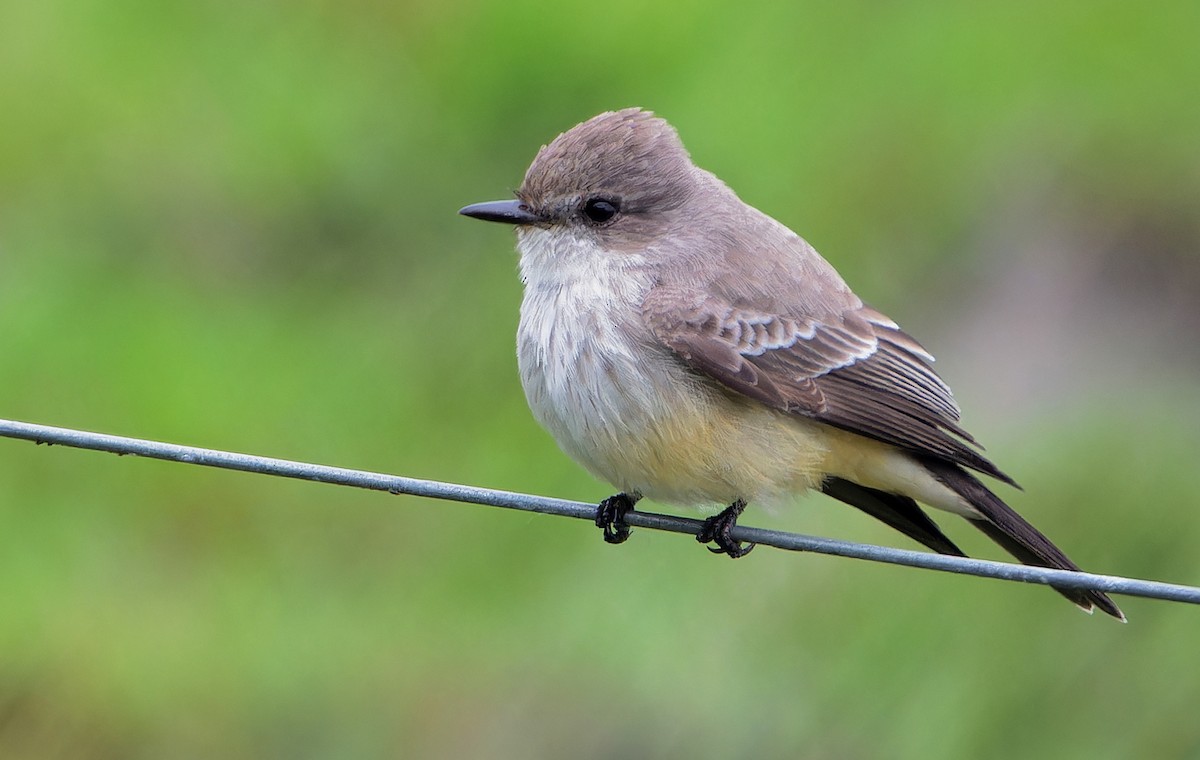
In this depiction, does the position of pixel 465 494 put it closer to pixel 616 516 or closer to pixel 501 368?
pixel 616 516

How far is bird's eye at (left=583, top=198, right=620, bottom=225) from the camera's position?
14.4 feet

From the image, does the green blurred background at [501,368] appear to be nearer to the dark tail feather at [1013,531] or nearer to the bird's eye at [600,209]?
the dark tail feather at [1013,531]

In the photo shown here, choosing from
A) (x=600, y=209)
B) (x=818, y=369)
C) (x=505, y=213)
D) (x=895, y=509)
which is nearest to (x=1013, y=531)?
(x=895, y=509)

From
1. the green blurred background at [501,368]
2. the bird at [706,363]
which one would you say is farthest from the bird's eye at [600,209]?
the green blurred background at [501,368]

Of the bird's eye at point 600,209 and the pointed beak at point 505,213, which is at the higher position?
the bird's eye at point 600,209

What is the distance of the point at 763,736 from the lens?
514 centimetres

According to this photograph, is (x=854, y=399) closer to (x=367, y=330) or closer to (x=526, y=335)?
(x=526, y=335)

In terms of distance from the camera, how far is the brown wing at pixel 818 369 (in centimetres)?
410

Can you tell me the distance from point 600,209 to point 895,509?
4.00ft

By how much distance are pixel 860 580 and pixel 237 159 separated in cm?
379

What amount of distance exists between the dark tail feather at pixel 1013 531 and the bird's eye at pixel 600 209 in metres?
1.10

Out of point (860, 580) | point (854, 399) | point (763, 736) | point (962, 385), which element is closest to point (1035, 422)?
point (962, 385)

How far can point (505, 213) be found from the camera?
4.34 m

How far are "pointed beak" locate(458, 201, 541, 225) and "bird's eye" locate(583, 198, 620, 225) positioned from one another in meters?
0.14
